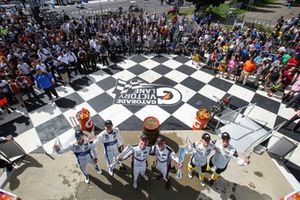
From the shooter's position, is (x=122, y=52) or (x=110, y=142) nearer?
(x=110, y=142)

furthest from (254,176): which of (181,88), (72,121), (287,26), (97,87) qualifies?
(287,26)

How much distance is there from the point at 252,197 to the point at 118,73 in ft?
27.4

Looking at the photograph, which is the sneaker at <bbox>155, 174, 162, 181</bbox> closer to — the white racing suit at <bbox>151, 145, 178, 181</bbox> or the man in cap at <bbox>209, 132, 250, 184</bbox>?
the white racing suit at <bbox>151, 145, 178, 181</bbox>

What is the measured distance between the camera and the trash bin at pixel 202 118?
661 cm

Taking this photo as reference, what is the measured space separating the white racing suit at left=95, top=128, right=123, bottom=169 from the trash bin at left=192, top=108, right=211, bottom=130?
3165 millimetres

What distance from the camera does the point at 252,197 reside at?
483 centimetres

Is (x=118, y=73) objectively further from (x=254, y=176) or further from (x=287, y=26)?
(x=287, y=26)

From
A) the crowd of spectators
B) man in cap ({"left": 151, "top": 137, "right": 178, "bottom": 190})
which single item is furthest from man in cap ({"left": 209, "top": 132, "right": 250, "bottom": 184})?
the crowd of spectators

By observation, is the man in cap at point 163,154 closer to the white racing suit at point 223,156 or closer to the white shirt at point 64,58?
the white racing suit at point 223,156

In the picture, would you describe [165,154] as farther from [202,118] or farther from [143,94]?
[143,94]

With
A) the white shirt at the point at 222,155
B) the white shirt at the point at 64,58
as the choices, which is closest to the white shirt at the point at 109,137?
the white shirt at the point at 222,155

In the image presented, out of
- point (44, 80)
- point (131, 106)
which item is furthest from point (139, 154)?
point (44, 80)

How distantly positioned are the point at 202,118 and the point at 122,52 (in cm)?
820

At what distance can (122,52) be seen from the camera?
12.7 meters
